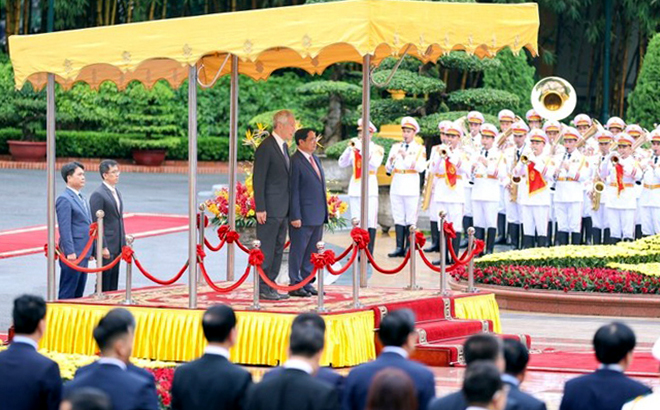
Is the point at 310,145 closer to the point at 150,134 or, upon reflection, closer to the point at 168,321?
the point at 168,321

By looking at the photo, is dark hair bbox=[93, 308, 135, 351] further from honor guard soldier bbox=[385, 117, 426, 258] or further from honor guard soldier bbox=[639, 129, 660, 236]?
honor guard soldier bbox=[639, 129, 660, 236]

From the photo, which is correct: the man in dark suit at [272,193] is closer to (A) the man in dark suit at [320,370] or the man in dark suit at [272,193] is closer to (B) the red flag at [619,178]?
(A) the man in dark suit at [320,370]

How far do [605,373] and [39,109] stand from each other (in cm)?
3060

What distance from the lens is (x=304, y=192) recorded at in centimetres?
1234

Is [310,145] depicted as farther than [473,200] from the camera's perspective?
No

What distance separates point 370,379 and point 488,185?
44.9 feet

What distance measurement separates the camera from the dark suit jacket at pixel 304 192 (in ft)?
40.3

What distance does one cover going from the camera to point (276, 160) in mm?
12219

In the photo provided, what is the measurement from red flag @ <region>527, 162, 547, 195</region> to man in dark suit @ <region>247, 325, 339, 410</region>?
14039 millimetres

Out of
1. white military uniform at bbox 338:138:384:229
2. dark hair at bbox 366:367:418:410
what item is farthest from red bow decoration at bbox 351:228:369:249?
white military uniform at bbox 338:138:384:229

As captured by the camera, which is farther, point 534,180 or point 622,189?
point 622,189

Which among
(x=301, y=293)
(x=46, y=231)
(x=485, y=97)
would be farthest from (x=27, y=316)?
(x=485, y=97)

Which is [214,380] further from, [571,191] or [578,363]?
[571,191]

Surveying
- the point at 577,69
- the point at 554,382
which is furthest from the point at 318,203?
the point at 577,69
